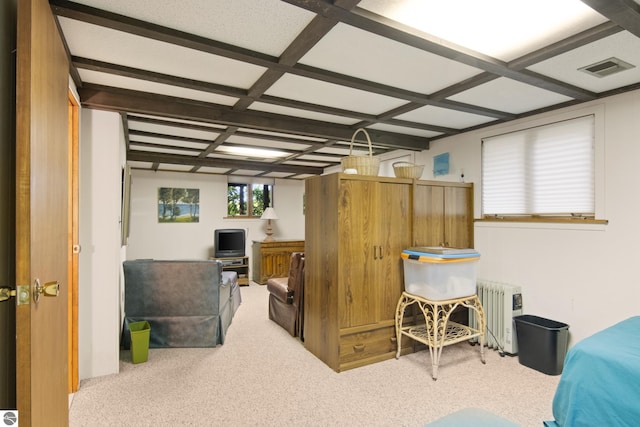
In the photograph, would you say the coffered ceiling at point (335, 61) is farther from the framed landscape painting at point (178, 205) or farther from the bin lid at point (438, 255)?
the framed landscape painting at point (178, 205)

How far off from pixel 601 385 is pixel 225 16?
2476 mm

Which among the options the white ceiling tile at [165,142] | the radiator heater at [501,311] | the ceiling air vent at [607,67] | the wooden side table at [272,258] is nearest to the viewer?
the ceiling air vent at [607,67]

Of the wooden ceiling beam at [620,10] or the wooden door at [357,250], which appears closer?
the wooden ceiling beam at [620,10]

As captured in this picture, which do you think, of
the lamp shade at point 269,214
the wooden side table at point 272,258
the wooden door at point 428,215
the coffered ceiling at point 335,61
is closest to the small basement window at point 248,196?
the lamp shade at point 269,214

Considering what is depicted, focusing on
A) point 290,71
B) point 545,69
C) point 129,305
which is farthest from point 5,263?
point 545,69

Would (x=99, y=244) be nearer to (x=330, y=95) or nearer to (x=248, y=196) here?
(x=330, y=95)

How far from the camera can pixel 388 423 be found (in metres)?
2.11

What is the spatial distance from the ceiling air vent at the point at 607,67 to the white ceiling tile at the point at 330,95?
4.19 ft

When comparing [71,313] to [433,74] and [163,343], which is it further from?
[433,74]

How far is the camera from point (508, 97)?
2.77m

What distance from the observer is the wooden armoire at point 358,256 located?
289 centimetres

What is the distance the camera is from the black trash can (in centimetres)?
277

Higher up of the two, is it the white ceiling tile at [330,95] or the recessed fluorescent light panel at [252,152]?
the white ceiling tile at [330,95]

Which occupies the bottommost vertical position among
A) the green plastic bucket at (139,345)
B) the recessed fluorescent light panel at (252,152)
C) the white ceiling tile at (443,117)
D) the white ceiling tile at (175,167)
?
the green plastic bucket at (139,345)
